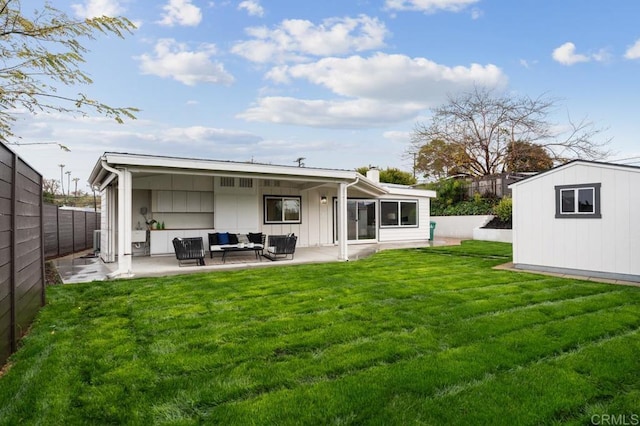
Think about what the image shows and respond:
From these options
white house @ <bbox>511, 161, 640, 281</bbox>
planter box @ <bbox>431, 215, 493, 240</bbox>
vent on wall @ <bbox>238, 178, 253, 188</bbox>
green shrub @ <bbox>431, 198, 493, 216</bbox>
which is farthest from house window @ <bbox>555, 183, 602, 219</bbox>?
green shrub @ <bbox>431, 198, 493, 216</bbox>

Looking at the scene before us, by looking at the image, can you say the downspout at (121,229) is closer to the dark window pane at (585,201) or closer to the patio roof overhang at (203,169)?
the patio roof overhang at (203,169)

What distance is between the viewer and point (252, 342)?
3814 millimetres

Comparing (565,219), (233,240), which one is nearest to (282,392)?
(565,219)

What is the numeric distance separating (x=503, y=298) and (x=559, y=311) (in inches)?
33.3

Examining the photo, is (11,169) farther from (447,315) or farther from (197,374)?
(447,315)

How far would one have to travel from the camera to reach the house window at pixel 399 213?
15.8 meters

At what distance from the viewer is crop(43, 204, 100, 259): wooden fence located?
11375 millimetres

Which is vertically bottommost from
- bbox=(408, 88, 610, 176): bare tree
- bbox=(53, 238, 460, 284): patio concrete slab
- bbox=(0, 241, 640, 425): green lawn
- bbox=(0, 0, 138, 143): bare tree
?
bbox=(0, 241, 640, 425): green lawn

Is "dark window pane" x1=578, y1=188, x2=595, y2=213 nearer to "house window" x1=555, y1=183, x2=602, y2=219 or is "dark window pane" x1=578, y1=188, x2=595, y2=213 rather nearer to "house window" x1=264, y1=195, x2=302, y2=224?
"house window" x1=555, y1=183, x2=602, y2=219

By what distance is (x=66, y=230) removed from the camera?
13.0 metres

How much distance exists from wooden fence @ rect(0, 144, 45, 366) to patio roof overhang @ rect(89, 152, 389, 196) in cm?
254

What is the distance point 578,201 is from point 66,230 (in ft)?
51.6

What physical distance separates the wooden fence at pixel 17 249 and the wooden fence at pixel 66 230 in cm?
715

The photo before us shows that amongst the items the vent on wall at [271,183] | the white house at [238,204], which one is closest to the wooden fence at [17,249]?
the white house at [238,204]
